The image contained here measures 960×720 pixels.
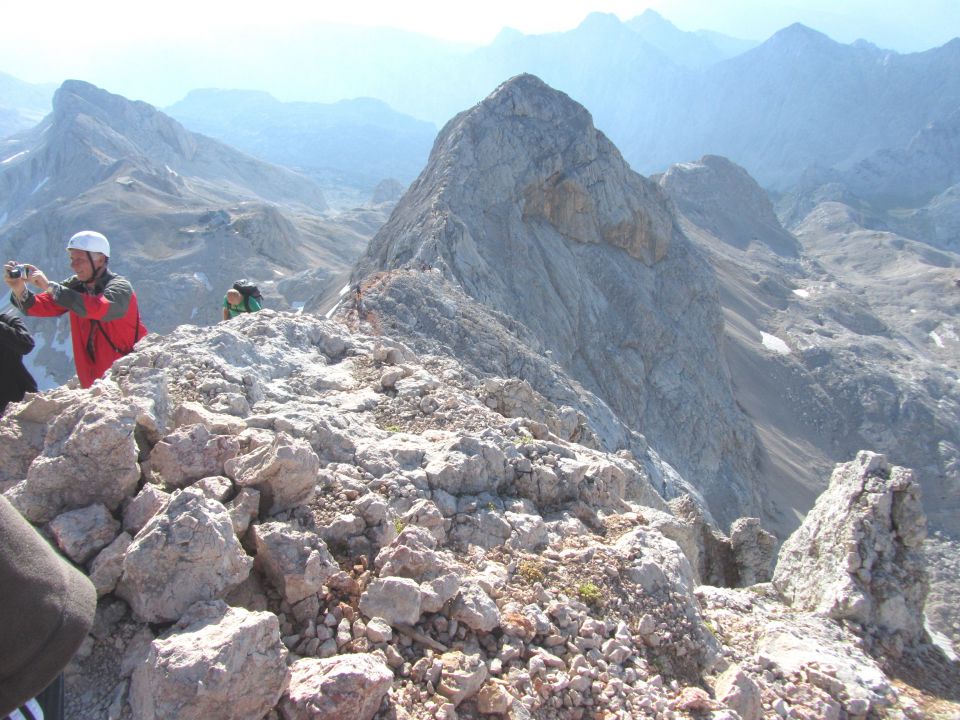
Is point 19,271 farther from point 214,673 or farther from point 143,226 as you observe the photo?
point 143,226

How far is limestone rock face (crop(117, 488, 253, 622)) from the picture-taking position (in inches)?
162

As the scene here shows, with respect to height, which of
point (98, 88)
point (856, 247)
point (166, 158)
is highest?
point (856, 247)

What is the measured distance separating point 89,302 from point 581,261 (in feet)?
109

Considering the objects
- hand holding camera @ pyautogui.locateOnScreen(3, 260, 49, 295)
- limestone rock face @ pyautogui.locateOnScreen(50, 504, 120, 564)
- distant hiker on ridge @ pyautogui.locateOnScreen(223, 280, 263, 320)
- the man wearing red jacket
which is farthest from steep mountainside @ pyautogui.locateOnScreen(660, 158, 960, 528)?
limestone rock face @ pyautogui.locateOnScreen(50, 504, 120, 564)

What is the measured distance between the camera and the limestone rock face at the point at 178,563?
411cm

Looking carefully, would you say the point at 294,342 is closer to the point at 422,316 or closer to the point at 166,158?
the point at 422,316

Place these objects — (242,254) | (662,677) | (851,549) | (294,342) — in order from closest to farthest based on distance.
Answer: (662,677) → (851,549) → (294,342) → (242,254)

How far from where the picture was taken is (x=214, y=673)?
140 inches

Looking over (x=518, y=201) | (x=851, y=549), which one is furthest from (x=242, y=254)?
(x=851, y=549)

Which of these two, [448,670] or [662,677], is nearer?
[448,670]

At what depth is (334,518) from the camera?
213 inches

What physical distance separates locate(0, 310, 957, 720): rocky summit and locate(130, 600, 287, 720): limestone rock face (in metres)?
0.01

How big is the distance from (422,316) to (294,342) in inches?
430

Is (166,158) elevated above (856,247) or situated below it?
below
